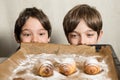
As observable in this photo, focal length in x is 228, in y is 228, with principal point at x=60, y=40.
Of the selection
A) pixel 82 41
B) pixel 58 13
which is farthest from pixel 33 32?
pixel 58 13

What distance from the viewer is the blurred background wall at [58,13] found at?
1.49m

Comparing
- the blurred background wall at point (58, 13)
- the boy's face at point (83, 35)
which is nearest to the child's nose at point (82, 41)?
the boy's face at point (83, 35)

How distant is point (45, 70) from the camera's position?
2.12 ft

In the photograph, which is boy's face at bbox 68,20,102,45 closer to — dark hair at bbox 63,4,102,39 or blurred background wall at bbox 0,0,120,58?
dark hair at bbox 63,4,102,39

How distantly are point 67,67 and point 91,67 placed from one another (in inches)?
2.8

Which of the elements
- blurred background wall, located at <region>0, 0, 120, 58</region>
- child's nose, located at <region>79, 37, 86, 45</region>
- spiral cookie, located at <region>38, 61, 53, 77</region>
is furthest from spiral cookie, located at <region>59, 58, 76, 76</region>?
blurred background wall, located at <region>0, 0, 120, 58</region>

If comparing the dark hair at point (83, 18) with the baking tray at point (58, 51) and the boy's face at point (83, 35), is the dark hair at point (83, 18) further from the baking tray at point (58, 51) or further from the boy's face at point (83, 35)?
the baking tray at point (58, 51)

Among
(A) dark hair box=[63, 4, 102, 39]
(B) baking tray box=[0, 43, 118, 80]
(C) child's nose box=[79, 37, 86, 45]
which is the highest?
(A) dark hair box=[63, 4, 102, 39]

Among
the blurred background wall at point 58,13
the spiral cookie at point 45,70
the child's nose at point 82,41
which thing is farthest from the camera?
the blurred background wall at point 58,13

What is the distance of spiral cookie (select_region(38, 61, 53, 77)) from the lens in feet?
2.12

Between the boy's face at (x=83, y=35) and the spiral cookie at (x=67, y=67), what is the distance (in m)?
0.28

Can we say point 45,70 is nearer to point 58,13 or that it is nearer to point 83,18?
point 83,18

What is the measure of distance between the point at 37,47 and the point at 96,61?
22 centimetres

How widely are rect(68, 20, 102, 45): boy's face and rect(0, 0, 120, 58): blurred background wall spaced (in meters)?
0.52
